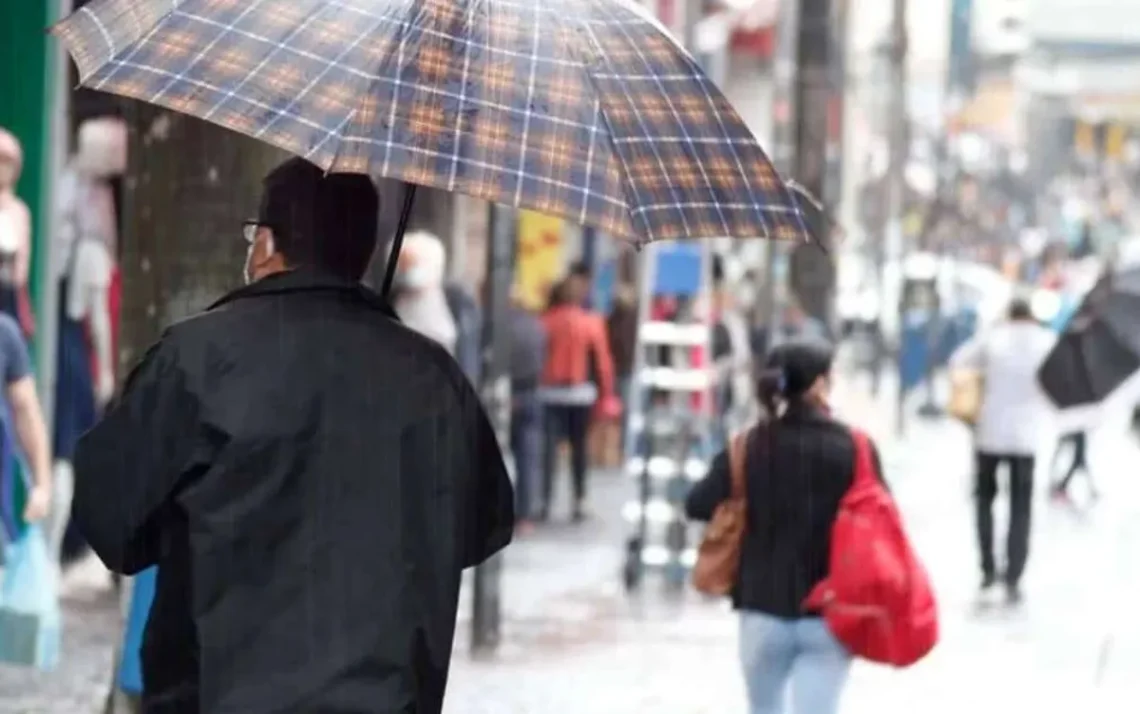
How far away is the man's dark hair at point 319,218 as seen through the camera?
13.6ft

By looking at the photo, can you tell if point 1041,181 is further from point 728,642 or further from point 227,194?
point 227,194

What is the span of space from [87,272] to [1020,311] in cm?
555

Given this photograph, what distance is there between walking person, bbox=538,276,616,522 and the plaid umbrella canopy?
13668 millimetres

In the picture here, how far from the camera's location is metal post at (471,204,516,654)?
487 inches

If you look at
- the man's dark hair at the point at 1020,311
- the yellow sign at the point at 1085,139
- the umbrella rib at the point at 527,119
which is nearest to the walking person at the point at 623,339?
the man's dark hair at the point at 1020,311

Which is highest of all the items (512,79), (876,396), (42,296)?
(512,79)

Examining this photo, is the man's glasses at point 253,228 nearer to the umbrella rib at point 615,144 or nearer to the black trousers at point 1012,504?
the umbrella rib at point 615,144

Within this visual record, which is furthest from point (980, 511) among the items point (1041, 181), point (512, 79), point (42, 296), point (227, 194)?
point (1041, 181)

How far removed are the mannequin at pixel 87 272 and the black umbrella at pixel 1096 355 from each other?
523 cm

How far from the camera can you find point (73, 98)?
15023mm

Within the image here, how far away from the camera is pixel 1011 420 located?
48.9 feet

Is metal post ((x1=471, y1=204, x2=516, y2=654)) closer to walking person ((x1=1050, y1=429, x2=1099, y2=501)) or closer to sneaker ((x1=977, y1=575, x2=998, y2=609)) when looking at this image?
sneaker ((x1=977, y1=575, x2=998, y2=609))

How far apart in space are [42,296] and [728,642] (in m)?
4.04

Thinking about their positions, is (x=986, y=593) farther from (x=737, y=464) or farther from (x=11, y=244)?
(x=737, y=464)
